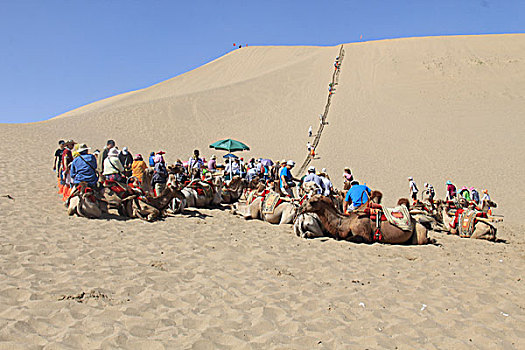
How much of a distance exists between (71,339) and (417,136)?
28.7 metres

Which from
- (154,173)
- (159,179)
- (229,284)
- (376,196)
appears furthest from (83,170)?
(376,196)

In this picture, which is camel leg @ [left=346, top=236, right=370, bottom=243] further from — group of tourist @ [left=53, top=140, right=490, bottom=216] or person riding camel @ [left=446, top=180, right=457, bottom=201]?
person riding camel @ [left=446, top=180, right=457, bottom=201]

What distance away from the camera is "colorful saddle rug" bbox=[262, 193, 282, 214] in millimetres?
9695

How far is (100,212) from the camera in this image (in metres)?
8.48

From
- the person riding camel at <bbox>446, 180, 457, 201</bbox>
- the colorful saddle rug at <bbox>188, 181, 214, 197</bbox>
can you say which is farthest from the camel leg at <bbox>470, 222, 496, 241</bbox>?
the colorful saddle rug at <bbox>188, 181, 214, 197</bbox>

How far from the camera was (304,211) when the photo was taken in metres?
8.05

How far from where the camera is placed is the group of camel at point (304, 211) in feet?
26.1

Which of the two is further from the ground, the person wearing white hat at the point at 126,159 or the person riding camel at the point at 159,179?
the person wearing white hat at the point at 126,159

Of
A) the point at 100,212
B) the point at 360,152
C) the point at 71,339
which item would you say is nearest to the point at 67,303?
the point at 71,339

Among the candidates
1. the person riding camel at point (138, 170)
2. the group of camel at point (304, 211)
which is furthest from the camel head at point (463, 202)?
the person riding camel at point (138, 170)

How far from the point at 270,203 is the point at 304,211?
72.6 inches

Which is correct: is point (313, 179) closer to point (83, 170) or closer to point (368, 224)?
point (368, 224)

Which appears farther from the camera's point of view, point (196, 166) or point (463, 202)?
point (463, 202)

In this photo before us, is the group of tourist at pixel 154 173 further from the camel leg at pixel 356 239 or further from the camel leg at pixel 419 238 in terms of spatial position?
the camel leg at pixel 419 238
